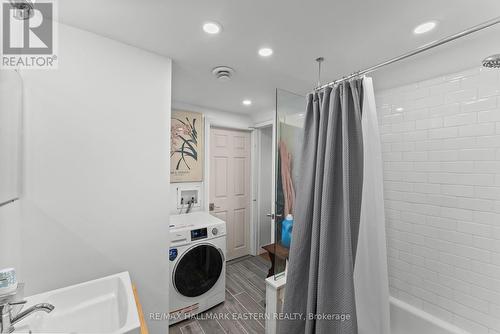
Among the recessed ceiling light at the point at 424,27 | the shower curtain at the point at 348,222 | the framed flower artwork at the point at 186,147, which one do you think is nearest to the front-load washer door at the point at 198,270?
the framed flower artwork at the point at 186,147

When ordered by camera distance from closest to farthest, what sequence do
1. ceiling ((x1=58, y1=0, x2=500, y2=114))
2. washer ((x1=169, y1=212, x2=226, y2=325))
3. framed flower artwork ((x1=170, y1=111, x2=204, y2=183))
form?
ceiling ((x1=58, y1=0, x2=500, y2=114)) < washer ((x1=169, y1=212, x2=226, y2=325)) < framed flower artwork ((x1=170, y1=111, x2=204, y2=183))

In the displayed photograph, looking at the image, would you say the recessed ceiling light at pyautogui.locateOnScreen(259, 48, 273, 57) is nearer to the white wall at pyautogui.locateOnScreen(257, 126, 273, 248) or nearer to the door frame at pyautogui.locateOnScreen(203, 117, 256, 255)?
the door frame at pyautogui.locateOnScreen(203, 117, 256, 255)

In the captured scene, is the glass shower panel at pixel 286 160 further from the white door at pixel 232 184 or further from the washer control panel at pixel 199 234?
the white door at pixel 232 184

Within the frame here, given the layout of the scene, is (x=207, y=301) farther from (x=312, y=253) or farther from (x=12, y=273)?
(x=12, y=273)

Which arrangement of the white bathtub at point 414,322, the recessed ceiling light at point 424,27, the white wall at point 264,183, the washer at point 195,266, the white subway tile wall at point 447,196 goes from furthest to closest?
the white wall at point 264,183 < the washer at point 195,266 < the white bathtub at point 414,322 < the white subway tile wall at point 447,196 < the recessed ceiling light at point 424,27

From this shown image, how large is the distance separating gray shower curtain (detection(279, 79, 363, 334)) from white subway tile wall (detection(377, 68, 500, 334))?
0.94 m

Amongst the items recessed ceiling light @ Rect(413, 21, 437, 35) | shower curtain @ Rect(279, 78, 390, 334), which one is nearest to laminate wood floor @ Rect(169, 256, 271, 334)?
shower curtain @ Rect(279, 78, 390, 334)

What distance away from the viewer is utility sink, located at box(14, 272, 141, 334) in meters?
0.84

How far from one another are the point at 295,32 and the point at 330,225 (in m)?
1.18

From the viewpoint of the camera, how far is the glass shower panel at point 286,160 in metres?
1.54

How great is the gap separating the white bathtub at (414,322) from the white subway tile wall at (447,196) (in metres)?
0.05

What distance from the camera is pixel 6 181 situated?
0.85 m

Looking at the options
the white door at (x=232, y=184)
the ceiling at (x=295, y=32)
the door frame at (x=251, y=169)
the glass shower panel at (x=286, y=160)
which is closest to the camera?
the ceiling at (x=295, y=32)

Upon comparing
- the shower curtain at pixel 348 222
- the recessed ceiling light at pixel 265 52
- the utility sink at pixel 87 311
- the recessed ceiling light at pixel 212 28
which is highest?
the recessed ceiling light at pixel 265 52
